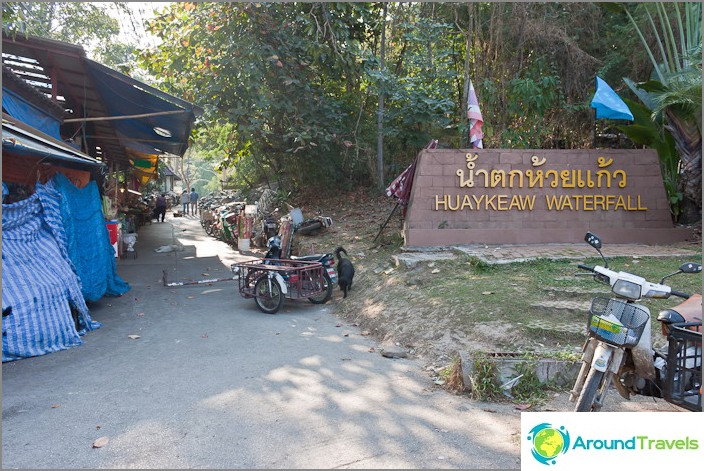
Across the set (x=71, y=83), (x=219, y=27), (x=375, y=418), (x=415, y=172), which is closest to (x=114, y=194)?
(x=71, y=83)

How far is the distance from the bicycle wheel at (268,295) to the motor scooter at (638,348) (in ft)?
19.2

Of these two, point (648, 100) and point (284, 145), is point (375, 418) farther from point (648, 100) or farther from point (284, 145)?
point (284, 145)

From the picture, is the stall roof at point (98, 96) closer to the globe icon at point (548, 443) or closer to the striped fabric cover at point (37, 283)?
the striped fabric cover at point (37, 283)

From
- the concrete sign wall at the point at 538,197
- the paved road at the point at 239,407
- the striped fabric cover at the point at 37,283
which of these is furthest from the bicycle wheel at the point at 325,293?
the striped fabric cover at the point at 37,283

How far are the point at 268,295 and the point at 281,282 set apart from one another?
35cm

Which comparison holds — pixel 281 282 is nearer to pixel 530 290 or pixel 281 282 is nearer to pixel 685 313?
pixel 530 290

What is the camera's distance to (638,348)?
11.5ft

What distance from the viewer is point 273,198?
18.5 metres

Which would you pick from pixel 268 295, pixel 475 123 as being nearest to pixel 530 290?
pixel 268 295

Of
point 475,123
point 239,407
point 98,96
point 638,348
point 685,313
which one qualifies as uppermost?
point 98,96

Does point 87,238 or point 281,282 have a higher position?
point 87,238

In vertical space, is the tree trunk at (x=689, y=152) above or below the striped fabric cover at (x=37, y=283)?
above

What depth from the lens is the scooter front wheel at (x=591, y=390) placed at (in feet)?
11.4

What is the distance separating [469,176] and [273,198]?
9142 mm
